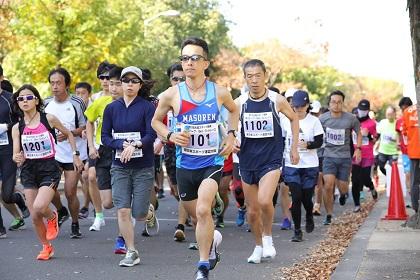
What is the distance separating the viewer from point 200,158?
7977mm

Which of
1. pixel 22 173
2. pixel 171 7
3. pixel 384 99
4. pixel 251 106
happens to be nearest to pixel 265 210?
pixel 251 106

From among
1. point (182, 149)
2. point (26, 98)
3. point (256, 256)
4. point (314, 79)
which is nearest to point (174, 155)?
point (26, 98)

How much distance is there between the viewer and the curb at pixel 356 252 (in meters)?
8.43

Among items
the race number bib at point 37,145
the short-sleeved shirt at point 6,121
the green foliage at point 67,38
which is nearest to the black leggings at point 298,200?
the race number bib at point 37,145

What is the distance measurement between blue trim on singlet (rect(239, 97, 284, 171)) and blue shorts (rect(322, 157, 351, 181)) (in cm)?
473

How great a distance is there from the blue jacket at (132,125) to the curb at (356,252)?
216cm

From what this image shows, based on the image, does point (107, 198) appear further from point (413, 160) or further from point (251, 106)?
point (413, 160)

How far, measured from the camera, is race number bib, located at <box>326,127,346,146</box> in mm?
14375

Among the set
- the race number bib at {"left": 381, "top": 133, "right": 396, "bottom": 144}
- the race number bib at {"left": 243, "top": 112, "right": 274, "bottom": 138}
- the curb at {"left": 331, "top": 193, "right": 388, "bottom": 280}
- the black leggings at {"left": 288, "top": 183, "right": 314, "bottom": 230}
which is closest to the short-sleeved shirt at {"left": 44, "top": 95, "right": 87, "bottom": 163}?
the black leggings at {"left": 288, "top": 183, "right": 314, "bottom": 230}

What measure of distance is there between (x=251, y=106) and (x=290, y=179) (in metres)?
2.02

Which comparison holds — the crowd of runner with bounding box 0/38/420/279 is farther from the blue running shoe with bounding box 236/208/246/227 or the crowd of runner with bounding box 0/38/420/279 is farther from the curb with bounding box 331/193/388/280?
the curb with bounding box 331/193/388/280

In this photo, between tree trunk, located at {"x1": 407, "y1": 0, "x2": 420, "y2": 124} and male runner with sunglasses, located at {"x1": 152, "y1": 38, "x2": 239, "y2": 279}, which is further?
tree trunk, located at {"x1": 407, "y1": 0, "x2": 420, "y2": 124}

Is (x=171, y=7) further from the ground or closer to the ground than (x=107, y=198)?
further from the ground

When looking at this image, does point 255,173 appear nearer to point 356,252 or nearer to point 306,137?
point 356,252
